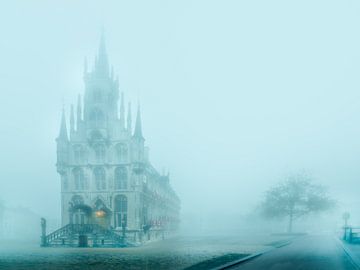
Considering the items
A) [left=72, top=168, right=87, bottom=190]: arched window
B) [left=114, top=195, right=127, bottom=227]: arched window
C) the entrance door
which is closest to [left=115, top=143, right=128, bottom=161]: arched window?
[left=114, top=195, right=127, bottom=227]: arched window

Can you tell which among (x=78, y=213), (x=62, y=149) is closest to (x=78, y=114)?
(x=62, y=149)

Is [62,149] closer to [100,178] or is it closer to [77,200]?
[100,178]

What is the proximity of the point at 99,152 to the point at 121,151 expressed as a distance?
10.3 ft

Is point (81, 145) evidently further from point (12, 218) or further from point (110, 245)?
point (12, 218)

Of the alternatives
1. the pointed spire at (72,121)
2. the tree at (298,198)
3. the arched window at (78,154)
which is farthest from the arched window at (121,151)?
the tree at (298,198)

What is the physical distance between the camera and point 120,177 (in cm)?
4959

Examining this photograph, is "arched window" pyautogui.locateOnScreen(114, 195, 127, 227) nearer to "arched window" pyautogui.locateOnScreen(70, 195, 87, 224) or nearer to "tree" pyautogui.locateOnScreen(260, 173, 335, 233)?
"arched window" pyautogui.locateOnScreen(70, 195, 87, 224)

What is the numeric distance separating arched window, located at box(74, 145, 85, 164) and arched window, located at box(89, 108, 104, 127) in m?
3.81

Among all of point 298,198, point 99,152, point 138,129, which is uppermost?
point 138,129

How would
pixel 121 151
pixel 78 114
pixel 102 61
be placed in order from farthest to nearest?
pixel 102 61 → pixel 78 114 → pixel 121 151

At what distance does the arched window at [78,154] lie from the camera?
50906 millimetres

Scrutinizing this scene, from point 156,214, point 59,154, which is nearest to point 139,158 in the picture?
point 59,154

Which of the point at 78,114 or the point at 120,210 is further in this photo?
the point at 78,114

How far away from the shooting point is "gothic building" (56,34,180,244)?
4859cm
